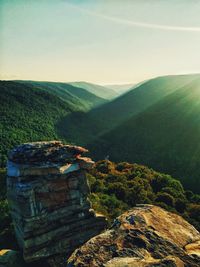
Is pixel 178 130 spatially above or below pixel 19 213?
below

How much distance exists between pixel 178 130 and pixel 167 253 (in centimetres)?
6938

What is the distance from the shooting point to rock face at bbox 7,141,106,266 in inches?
350

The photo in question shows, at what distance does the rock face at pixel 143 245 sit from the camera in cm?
393

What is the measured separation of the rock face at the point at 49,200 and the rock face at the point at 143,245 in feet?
14.6

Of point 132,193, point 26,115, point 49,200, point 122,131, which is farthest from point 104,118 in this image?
point 49,200

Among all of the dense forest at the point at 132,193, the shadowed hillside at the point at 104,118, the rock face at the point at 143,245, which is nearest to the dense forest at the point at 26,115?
the shadowed hillside at the point at 104,118

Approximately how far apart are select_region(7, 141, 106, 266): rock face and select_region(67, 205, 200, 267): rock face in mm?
4438

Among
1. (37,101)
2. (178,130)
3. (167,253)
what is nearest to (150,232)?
(167,253)

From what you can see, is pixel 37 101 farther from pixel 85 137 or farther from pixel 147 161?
pixel 147 161

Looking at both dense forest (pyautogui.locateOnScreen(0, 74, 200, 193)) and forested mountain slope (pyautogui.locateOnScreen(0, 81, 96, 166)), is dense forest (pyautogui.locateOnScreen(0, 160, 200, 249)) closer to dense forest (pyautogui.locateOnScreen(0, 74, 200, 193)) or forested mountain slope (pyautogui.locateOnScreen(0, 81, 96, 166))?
dense forest (pyautogui.locateOnScreen(0, 74, 200, 193))

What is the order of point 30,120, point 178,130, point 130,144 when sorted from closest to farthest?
point 178,130, point 130,144, point 30,120

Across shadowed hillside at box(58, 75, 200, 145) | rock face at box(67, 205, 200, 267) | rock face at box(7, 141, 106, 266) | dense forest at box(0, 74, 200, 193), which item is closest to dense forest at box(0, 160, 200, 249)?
rock face at box(7, 141, 106, 266)

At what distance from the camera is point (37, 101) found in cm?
10350

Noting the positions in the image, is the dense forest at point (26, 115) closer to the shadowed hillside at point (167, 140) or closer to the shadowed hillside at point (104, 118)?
the shadowed hillside at point (104, 118)
